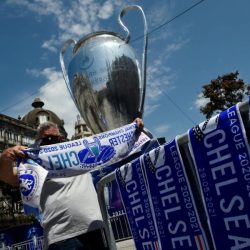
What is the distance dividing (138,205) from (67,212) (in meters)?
0.77

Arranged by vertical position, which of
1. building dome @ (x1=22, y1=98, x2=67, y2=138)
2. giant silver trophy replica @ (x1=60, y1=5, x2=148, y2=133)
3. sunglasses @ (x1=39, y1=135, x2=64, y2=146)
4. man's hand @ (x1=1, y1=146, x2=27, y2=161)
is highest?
building dome @ (x1=22, y1=98, x2=67, y2=138)

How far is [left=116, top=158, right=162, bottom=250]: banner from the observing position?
252cm

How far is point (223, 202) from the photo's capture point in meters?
1.96

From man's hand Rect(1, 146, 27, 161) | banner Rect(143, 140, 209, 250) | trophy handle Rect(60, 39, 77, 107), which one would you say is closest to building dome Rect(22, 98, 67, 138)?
trophy handle Rect(60, 39, 77, 107)


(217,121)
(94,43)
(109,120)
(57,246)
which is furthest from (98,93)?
(217,121)

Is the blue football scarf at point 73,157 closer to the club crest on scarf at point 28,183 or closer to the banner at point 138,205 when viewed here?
the club crest on scarf at point 28,183

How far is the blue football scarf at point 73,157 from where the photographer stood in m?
3.19

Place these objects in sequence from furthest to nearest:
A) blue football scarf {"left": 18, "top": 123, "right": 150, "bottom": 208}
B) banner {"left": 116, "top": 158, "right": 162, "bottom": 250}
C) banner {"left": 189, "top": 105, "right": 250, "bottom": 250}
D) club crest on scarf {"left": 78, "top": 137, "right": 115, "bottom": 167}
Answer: club crest on scarf {"left": 78, "top": 137, "right": 115, "bottom": 167}, blue football scarf {"left": 18, "top": 123, "right": 150, "bottom": 208}, banner {"left": 116, "top": 158, "right": 162, "bottom": 250}, banner {"left": 189, "top": 105, "right": 250, "bottom": 250}

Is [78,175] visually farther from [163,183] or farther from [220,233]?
[220,233]

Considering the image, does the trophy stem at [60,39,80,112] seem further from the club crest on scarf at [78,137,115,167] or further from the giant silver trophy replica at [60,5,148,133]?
the club crest on scarf at [78,137,115,167]

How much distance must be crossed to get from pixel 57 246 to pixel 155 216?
1032 mm

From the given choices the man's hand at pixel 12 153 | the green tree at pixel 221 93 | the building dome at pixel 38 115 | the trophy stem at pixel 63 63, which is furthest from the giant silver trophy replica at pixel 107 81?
the building dome at pixel 38 115

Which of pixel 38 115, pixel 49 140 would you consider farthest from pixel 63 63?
pixel 38 115

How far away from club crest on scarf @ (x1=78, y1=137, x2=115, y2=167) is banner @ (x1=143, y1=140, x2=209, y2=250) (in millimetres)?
1100
